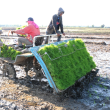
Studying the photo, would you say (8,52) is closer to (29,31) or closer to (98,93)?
(29,31)

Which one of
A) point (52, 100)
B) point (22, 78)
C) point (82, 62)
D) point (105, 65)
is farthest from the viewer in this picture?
point (105, 65)

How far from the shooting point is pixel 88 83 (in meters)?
6.71

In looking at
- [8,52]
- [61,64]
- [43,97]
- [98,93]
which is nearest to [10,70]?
[8,52]

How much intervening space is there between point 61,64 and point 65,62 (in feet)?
0.77

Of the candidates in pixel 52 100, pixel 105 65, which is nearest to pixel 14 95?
pixel 52 100

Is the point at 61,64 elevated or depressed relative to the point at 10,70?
elevated

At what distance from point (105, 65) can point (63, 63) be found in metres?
4.68

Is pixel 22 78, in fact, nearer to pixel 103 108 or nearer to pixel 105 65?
pixel 103 108

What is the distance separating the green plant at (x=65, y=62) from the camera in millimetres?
5082

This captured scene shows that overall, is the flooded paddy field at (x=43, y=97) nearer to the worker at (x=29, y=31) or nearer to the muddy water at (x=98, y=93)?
the muddy water at (x=98, y=93)

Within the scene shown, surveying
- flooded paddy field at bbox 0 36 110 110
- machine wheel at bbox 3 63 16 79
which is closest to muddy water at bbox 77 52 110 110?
flooded paddy field at bbox 0 36 110 110

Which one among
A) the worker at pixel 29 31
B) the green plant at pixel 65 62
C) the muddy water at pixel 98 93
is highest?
the worker at pixel 29 31

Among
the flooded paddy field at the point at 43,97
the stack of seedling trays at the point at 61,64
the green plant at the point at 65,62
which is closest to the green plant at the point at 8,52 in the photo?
the flooded paddy field at the point at 43,97

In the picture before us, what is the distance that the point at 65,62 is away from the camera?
221 inches
